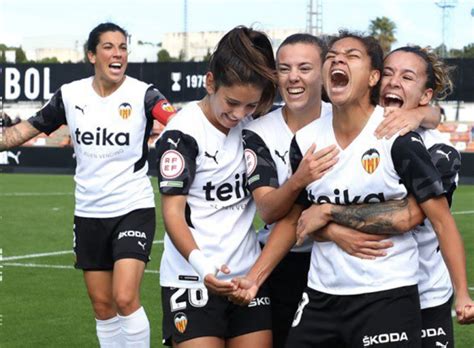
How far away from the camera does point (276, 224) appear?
4984 mm

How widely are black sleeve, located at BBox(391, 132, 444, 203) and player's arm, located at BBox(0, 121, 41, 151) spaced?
12.5 feet

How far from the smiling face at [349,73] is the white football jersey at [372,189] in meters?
0.14

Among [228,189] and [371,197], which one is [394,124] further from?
[228,189]

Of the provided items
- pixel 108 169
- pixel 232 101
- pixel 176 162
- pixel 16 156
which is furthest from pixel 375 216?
pixel 16 156

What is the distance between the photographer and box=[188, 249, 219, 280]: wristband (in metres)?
4.77

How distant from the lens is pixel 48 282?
11.5 m

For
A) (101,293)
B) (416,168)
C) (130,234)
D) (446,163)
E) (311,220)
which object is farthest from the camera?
(101,293)

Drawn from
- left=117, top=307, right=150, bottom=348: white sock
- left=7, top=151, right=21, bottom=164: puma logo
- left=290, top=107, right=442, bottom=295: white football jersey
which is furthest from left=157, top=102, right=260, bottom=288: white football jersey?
left=7, top=151, right=21, bottom=164: puma logo

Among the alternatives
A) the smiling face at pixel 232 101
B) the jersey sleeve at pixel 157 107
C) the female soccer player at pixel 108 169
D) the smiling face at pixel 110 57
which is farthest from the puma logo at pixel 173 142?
the smiling face at pixel 110 57

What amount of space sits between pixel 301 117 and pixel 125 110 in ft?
8.32

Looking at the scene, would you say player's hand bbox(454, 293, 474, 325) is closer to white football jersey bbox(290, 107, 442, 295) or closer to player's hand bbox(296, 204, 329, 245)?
white football jersey bbox(290, 107, 442, 295)

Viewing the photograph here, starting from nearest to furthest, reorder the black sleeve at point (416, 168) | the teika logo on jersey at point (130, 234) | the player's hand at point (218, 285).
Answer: the black sleeve at point (416, 168), the player's hand at point (218, 285), the teika logo on jersey at point (130, 234)

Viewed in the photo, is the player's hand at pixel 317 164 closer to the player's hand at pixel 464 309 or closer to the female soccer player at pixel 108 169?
the player's hand at pixel 464 309

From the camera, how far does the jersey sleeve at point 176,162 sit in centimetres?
506
